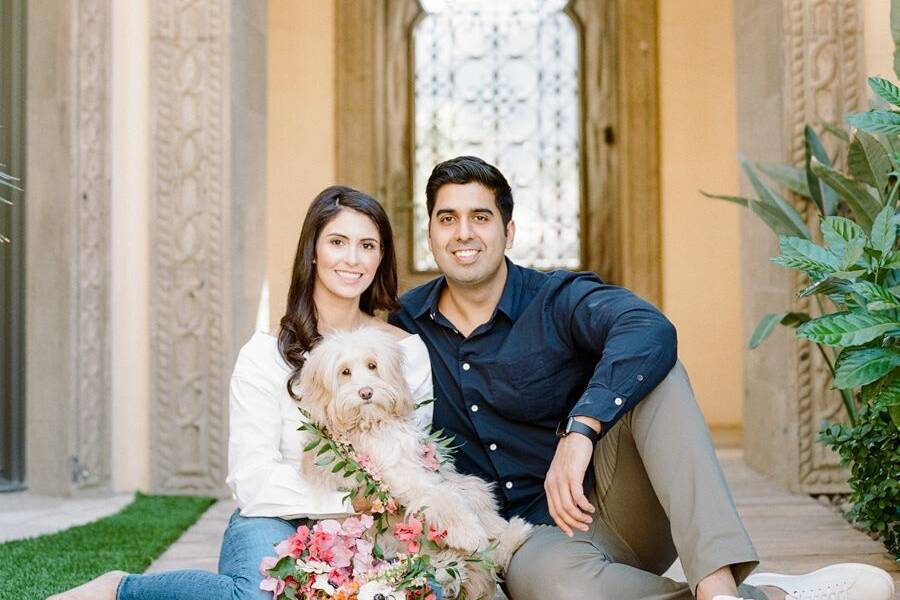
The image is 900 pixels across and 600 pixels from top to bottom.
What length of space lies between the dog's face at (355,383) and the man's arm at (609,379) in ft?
1.18

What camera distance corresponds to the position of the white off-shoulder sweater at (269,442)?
230 centimetres

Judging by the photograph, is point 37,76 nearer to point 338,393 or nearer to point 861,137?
point 338,393

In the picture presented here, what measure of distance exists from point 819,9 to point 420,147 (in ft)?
9.24

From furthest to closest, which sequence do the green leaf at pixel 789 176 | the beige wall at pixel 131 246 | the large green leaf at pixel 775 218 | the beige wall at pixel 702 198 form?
the beige wall at pixel 702 198, the beige wall at pixel 131 246, the green leaf at pixel 789 176, the large green leaf at pixel 775 218

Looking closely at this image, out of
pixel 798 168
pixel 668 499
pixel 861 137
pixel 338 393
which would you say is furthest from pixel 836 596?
pixel 798 168

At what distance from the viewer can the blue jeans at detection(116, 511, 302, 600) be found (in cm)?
220

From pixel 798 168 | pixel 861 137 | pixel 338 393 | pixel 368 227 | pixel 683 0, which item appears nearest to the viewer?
pixel 338 393

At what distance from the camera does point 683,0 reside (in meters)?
6.32

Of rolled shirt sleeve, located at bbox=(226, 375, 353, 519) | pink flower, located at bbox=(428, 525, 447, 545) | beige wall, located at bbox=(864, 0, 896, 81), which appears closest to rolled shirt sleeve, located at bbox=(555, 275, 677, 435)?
pink flower, located at bbox=(428, 525, 447, 545)

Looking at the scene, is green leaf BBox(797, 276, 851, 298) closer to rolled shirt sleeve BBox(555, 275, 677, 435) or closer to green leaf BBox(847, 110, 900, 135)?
green leaf BBox(847, 110, 900, 135)

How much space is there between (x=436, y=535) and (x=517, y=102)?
15.4 ft

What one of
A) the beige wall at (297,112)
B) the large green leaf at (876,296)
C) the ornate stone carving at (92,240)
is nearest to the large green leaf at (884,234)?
the large green leaf at (876,296)

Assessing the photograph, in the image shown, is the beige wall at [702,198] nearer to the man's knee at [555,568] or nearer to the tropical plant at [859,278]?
the tropical plant at [859,278]

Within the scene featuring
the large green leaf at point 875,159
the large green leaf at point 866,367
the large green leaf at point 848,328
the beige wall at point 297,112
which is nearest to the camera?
the large green leaf at point 848,328
